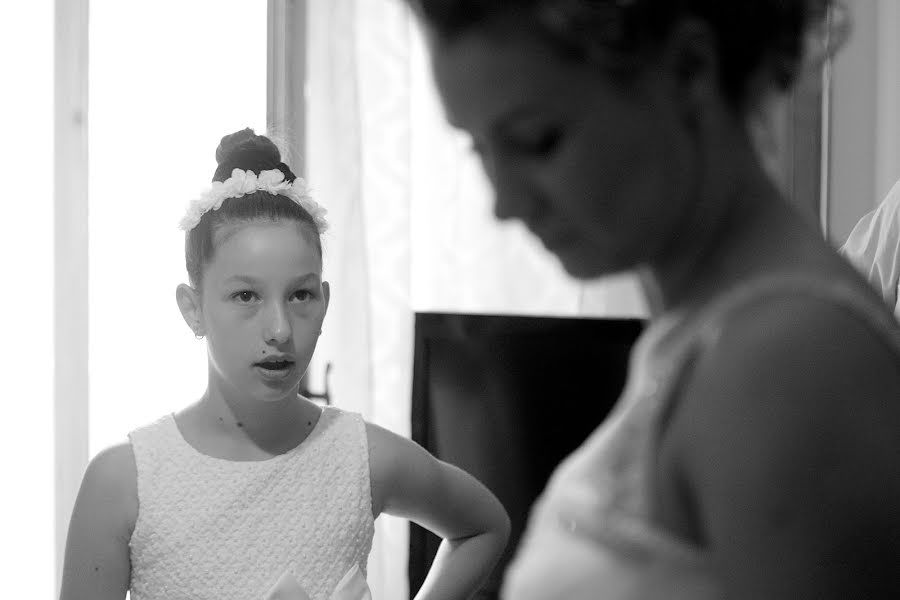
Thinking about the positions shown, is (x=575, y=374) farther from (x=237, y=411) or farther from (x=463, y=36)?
(x=463, y=36)

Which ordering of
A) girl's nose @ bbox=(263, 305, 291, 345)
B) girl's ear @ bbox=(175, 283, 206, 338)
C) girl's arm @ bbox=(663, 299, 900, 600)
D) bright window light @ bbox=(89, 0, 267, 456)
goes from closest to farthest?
girl's arm @ bbox=(663, 299, 900, 600)
girl's nose @ bbox=(263, 305, 291, 345)
girl's ear @ bbox=(175, 283, 206, 338)
bright window light @ bbox=(89, 0, 267, 456)

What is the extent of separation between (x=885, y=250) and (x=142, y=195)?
178 centimetres

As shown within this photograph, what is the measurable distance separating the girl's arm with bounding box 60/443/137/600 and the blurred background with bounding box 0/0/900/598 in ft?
3.44

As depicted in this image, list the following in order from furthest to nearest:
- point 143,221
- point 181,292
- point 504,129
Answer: point 143,221
point 181,292
point 504,129

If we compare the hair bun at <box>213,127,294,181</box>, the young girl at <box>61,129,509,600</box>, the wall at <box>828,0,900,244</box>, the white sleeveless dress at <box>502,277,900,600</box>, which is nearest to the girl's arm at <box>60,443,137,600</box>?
the young girl at <box>61,129,509,600</box>

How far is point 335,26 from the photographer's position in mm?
2658

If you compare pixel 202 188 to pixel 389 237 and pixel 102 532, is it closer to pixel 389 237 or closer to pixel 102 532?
pixel 389 237

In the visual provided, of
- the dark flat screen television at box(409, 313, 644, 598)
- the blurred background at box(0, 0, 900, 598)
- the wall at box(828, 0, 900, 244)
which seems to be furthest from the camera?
the blurred background at box(0, 0, 900, 598)

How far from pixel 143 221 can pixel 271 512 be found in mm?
1206

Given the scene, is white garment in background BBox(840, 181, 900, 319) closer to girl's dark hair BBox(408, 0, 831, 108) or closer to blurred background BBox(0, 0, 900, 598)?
blurred background BBox(0, 0, 900, 598)

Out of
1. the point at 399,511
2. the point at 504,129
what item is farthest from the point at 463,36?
the point at 399,511

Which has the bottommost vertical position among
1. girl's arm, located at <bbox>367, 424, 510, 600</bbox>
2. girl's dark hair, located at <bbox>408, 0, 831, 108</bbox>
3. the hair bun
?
girl's arm, located at <bbox>367, 424, 510, 600</bbox>

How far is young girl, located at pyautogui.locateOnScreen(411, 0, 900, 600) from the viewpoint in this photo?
15.3 inches
